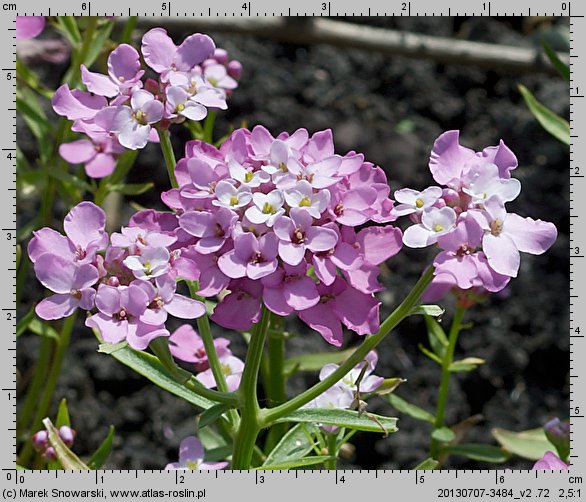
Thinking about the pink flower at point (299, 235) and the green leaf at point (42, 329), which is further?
the green leaf at point (42, 329)

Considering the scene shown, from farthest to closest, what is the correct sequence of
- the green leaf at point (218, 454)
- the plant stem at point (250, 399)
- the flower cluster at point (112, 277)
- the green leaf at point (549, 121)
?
the green leaf at point (549, 121), the green leaf at point (218, 454), the plant stem at point (250, 399), the flower cluster at point (112, 277)

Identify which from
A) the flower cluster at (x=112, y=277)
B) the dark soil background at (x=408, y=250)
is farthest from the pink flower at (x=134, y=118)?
the dark soil background at (x=408, y=250)

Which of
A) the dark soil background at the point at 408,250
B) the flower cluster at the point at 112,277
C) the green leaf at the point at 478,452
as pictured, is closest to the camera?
the flower cluster at the point at 112,277

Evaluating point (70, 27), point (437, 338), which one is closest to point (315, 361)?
point (437, 338)

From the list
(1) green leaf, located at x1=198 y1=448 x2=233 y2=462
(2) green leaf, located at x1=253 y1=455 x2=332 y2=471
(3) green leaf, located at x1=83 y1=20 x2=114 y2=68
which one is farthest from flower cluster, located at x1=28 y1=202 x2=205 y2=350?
(3) green leaf, located at x1=83 y1=20 x2=114 y2=68

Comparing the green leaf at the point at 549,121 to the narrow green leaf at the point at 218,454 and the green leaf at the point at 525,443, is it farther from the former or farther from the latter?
the narrow green leaf at the point at 218,454

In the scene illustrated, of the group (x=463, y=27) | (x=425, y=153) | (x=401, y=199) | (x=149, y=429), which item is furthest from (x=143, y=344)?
(x=463, y=27)
